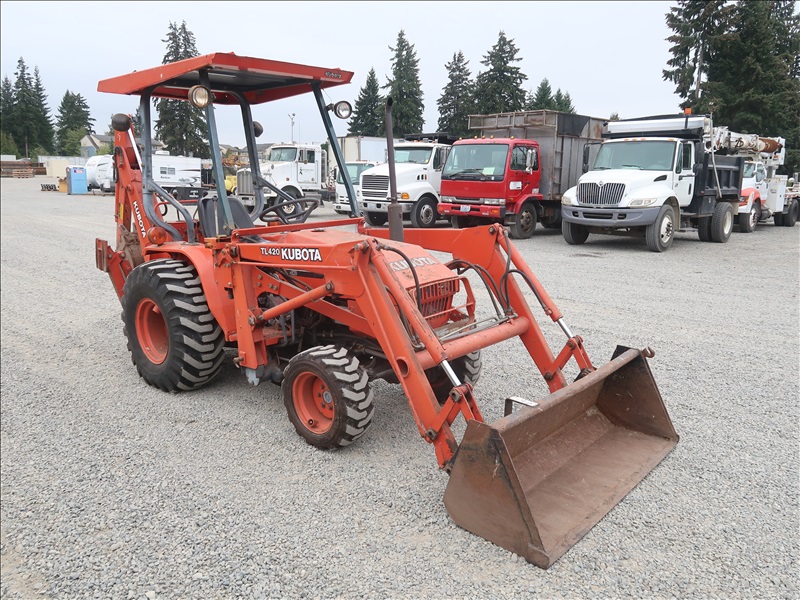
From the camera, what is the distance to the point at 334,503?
10.5ft

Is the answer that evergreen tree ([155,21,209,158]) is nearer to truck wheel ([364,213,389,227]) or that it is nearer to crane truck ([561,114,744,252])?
truck wheel ([364,213,389,227])

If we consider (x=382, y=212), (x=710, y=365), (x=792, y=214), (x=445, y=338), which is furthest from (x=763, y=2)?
(x=445, y=338)

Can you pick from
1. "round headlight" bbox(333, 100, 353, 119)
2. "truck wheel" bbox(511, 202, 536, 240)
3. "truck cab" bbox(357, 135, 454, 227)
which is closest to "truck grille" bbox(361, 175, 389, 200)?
"truck cab" bbox(357, 135, 454, 227)

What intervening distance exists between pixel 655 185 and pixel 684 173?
1076 millimetres

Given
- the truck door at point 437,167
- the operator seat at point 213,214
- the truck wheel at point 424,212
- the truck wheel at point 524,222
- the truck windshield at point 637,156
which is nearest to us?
the operator seat at point 213,214

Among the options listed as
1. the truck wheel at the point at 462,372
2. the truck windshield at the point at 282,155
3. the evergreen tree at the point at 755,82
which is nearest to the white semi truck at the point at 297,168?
the truck windshield at the point at 282,155

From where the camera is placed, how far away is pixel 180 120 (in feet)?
41.1

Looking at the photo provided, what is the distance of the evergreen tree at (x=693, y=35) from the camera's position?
3048 centimetres

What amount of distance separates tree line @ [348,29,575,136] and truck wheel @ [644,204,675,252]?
36.5 m

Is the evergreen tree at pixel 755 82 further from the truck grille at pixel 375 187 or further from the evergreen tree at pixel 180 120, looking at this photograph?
the evergreen tree at pixel 180 120

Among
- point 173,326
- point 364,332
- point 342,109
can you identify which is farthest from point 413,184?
point 364,332

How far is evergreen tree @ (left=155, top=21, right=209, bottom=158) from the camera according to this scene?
4.73m

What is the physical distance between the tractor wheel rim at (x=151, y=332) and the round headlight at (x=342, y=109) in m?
2.03

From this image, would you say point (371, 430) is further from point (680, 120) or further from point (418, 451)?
point (680, 120)
